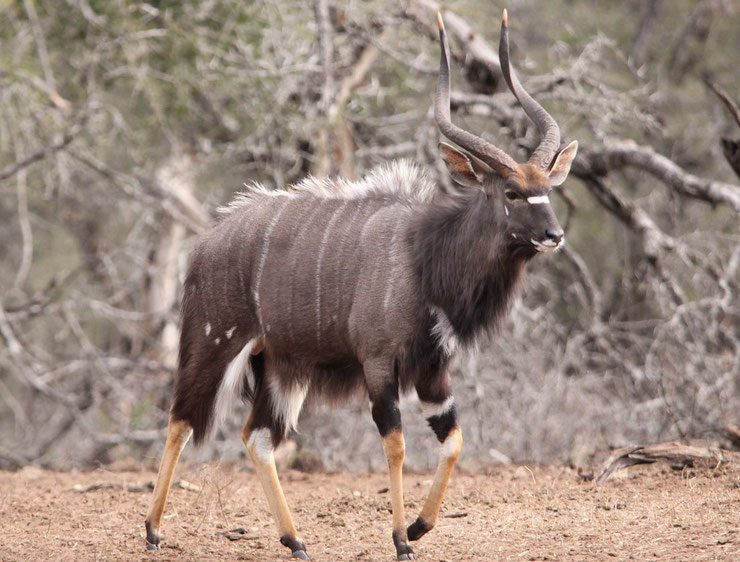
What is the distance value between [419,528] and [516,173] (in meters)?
1.43

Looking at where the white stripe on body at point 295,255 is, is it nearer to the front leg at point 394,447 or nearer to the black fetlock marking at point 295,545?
the front leg at point 394,447

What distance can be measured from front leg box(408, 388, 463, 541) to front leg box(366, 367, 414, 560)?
0.15 meters

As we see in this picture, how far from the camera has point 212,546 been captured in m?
4.41

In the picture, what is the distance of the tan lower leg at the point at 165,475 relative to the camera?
14.6 ft

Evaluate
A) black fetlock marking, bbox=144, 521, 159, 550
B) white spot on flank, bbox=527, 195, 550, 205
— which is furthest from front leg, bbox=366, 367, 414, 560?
black fetlock marking, bbox=144, 521, 159, 550

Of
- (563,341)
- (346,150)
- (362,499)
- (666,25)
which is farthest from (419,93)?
(666,25)

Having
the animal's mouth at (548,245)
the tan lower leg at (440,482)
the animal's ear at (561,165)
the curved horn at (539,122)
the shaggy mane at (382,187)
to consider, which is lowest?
the tan lower leg at (440,482)

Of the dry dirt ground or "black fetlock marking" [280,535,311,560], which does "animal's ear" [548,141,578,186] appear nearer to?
the dry dirt ground

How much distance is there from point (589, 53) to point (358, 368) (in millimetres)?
3536

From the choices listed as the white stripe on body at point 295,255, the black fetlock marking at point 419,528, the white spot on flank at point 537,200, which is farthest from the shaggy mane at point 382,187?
the black fetlock marking at point 419,528

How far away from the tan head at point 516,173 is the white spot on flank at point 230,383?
118cm

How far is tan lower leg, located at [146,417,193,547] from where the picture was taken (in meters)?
4.45

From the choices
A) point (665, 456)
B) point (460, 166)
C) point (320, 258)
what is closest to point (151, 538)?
point (320, 258)

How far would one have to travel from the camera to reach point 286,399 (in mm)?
4625
